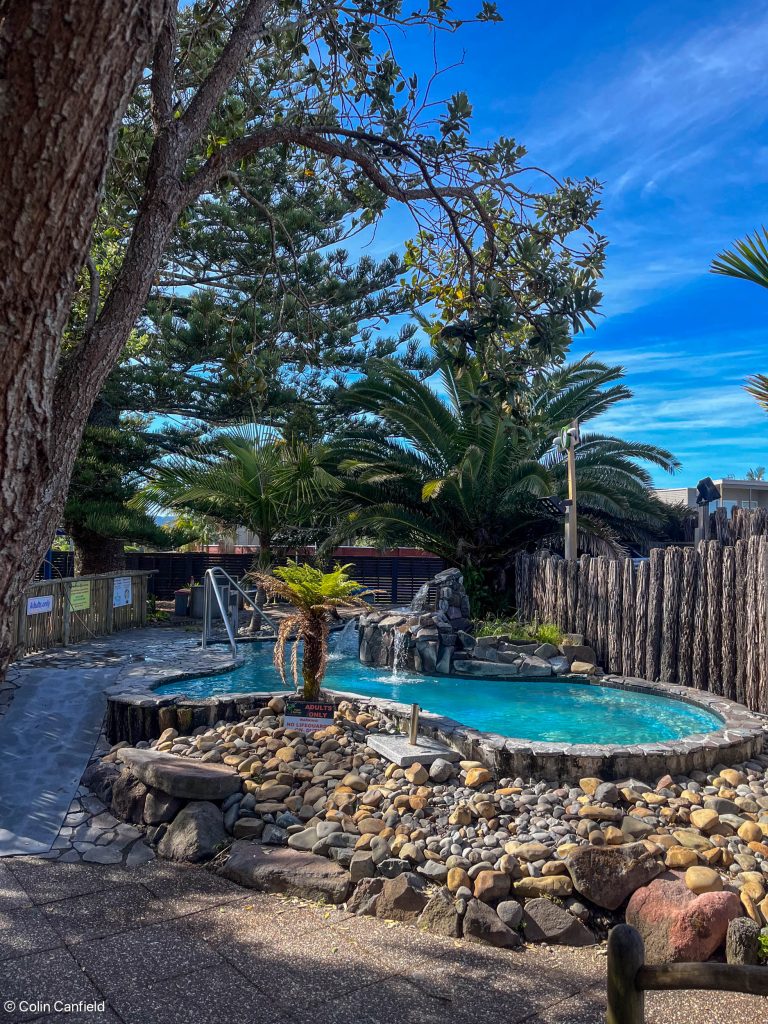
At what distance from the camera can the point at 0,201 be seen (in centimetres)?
190

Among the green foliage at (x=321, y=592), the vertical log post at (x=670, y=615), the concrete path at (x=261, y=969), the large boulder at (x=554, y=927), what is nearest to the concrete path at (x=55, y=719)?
the concrete path at (x=261, y=969)

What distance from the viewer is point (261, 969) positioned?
149 inches

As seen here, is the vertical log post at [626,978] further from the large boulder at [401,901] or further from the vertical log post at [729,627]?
the vertical log post at [729,627]

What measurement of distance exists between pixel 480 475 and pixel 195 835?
1020 cm

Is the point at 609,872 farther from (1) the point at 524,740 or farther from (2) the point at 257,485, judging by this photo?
(2) the point at 257,485

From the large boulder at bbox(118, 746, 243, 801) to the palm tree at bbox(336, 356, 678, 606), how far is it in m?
8.32

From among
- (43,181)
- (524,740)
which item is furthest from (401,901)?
(43,181)

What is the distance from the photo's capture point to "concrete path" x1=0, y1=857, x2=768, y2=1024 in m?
3.46

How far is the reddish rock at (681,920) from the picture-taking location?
411 centimetres

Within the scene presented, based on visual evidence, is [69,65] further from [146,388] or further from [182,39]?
[146,388]

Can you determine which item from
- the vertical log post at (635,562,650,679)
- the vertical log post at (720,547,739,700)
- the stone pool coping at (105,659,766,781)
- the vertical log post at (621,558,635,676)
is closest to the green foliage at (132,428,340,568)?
the vertical log post at (621,558,635,676)

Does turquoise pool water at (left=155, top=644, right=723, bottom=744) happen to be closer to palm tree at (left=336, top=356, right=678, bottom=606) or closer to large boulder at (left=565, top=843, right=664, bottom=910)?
large boulder at (left=565, top=843, right=664, bottom=910)

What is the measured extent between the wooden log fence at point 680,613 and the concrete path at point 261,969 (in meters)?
4.65

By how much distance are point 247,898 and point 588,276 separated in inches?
175
